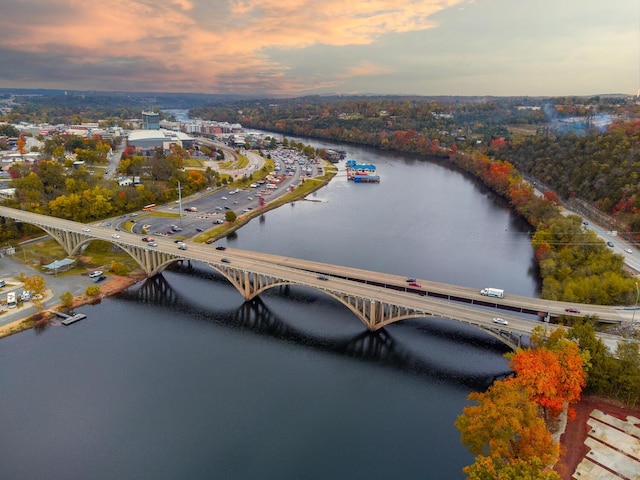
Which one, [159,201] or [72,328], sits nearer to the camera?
[72,328]

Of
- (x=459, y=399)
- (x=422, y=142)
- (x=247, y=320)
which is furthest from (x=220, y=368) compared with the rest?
(x=422, y=142)

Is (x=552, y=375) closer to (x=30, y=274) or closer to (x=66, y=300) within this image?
(x=66, y=300)

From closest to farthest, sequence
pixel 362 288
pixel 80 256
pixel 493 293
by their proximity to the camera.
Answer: pixel 362 288 < pixel 493 293 < pixel 80 256

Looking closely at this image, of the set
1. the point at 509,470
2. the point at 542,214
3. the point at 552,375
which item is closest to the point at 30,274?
the point at 509,470

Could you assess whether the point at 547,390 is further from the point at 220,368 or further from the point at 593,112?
the point at 593,112

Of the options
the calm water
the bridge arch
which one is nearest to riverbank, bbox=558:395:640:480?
the calm water

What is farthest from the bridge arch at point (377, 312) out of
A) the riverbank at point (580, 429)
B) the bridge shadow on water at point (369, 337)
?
the riverbank at point (580, 429)

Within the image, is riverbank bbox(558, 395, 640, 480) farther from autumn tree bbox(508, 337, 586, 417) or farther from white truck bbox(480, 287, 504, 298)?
white truck bbox(480, 287, 504, 298)

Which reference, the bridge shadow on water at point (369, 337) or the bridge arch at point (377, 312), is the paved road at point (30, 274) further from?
the bridge arch at point (377, 312)
